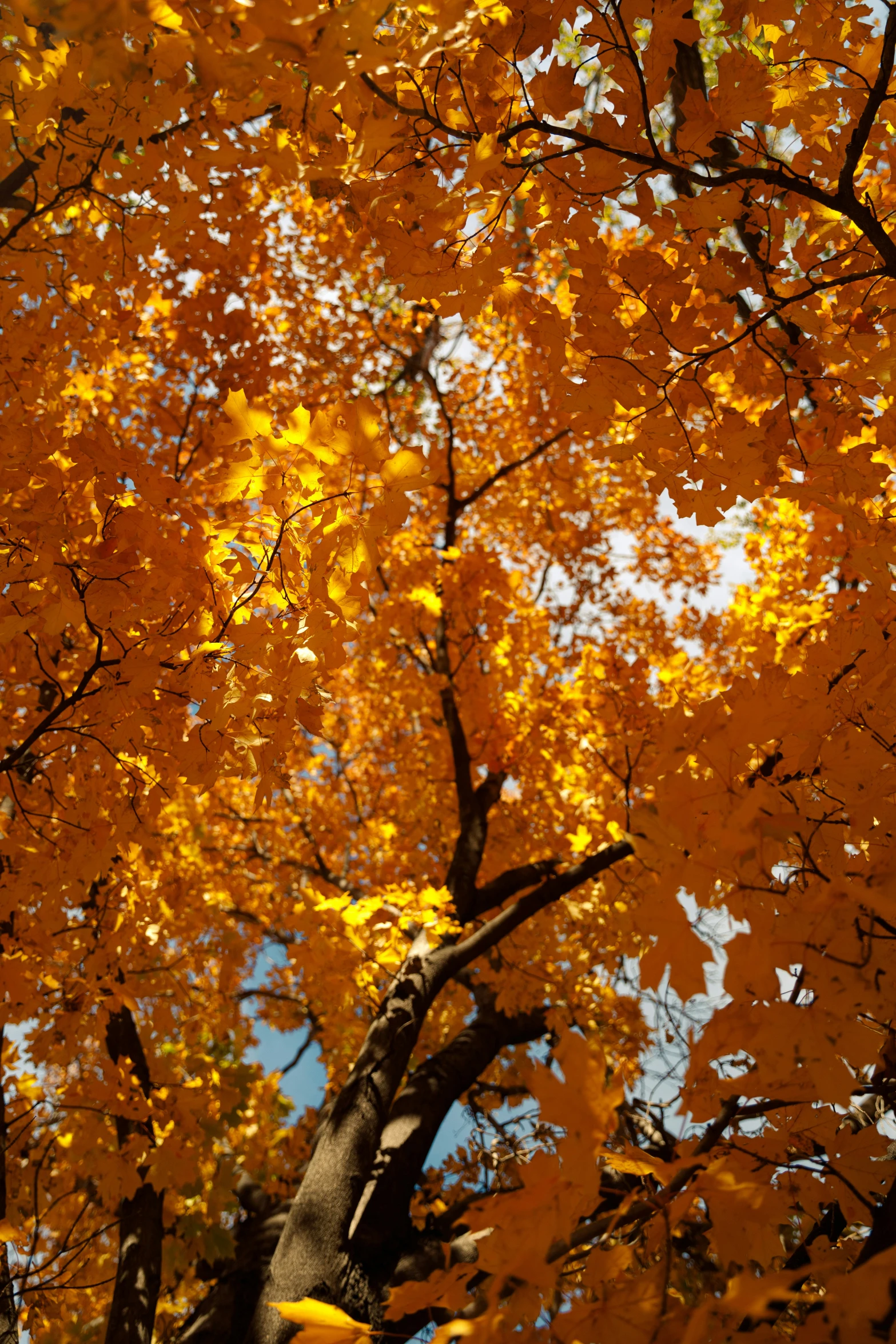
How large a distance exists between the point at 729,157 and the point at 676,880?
3381 millimetres

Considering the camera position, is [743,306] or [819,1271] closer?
[819,1271]

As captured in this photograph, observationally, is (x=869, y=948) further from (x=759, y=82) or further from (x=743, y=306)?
(x=743, y=306)

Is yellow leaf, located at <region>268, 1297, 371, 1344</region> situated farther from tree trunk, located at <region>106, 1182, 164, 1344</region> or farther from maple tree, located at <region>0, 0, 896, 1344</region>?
tree trunk, located at <region>106, 1182, 164, 1344</region>

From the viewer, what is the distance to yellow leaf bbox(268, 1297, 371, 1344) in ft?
3.70

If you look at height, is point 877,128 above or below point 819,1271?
above

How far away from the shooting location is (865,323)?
6.35ft

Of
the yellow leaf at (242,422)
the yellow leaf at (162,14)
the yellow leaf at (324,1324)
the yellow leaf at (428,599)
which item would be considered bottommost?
the yellow leaf at (324,1324)

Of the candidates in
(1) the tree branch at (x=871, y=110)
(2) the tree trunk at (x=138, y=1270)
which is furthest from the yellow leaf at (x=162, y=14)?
(2) the tree trunk at (x=138, y=1270)

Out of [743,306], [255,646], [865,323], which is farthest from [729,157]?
→ [255,646]

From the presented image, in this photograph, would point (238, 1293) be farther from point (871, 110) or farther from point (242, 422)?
point (871, 110)

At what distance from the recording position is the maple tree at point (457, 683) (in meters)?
1.10

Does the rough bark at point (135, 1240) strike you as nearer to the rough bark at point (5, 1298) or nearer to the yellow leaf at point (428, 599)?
the rough bark at point (5, 1298)

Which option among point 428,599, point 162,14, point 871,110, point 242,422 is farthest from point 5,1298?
point 871,110

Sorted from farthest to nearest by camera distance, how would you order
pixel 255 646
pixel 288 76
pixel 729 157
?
1. pixel 729 157
2. pixel 255 646
3. pixel 288 76
